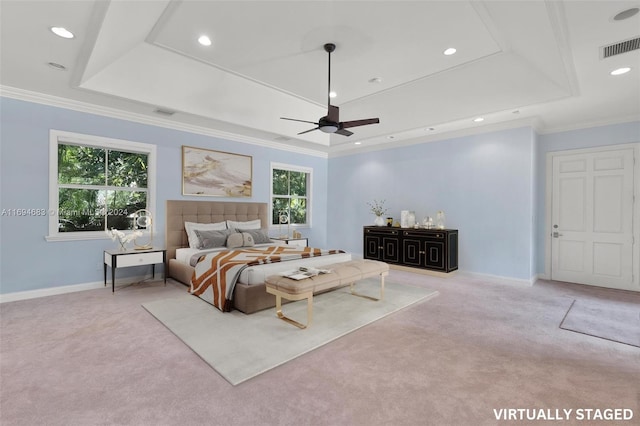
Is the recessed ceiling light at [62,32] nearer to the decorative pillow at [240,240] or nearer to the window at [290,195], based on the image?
the decorative pillow at [240,240]

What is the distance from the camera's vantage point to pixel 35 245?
406cm

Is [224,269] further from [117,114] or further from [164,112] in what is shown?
[117,114]

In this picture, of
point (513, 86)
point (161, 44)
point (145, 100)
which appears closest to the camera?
point (161, 44)

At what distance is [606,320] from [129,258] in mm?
5952

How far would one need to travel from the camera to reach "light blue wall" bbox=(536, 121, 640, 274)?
187 inches

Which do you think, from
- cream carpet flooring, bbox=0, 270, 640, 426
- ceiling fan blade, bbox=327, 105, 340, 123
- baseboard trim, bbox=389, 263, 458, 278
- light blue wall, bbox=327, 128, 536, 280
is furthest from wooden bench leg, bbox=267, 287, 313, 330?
light blue wall, bbox=327, 128, 536, 280

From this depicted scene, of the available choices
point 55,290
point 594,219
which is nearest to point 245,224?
point 55,290

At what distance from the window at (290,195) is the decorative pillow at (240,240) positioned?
62.1 inches

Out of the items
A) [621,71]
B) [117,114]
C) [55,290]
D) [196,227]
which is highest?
[621,71]

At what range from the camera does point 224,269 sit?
3.71m

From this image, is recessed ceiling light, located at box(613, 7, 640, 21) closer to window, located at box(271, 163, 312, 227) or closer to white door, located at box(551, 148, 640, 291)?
white door, located at box(551, 148, 640, 291)

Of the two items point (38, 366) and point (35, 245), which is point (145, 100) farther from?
point (38, 366)

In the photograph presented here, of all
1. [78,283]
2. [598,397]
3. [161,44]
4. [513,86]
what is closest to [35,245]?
[78,283]

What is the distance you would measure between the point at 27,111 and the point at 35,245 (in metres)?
1.73
